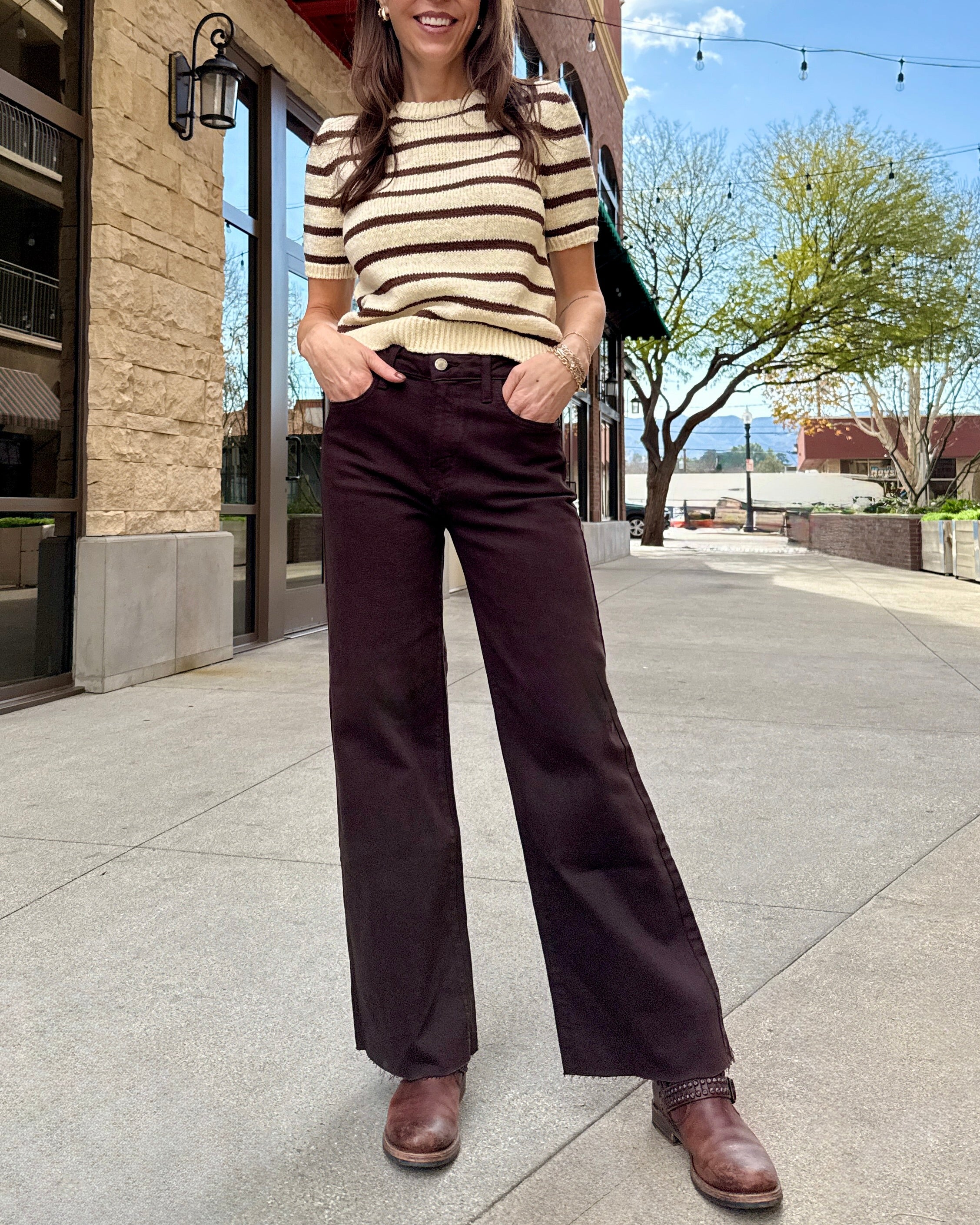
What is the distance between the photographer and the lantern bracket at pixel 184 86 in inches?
227

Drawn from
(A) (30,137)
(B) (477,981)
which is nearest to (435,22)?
(B) (477,981)

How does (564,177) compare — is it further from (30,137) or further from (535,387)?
(30,137)

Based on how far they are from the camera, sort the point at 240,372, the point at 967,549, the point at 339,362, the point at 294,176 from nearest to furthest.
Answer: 1. the point at 339,362
2. the point at 240,372
3. the point at 294,176
4. the point at 967,549

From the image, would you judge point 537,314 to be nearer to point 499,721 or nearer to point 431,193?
point 431,193

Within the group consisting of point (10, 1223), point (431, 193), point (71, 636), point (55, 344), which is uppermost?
point (55, 344)

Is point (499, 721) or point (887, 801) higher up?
point (499, 721)

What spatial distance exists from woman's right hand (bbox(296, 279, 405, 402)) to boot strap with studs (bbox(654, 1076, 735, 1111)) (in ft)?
3.60

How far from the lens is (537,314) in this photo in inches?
64.0

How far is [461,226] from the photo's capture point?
5.17 ft

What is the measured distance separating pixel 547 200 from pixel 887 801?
2.49 m

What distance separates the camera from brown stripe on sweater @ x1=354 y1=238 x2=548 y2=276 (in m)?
1.58

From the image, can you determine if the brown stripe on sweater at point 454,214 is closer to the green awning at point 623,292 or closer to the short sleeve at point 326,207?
the short sleeve at point 326,207

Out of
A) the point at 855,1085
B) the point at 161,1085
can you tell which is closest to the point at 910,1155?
the point at 855,1085

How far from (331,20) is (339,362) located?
710 centimetres
